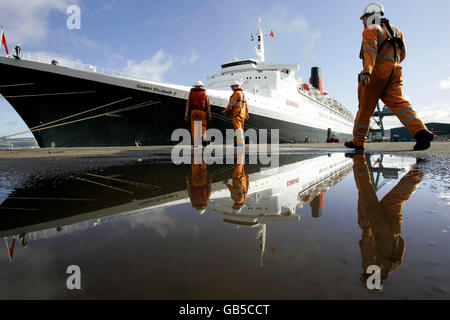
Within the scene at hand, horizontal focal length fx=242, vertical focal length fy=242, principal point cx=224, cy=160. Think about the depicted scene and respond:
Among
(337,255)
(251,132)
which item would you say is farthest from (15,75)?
(337,255)

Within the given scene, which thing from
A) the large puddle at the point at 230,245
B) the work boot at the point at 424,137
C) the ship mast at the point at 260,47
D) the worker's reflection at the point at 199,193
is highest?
the ship mast at the point at 260,47

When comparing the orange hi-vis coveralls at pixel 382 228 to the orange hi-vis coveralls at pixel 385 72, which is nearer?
Answer: the orange hi-vis coveralls at pixel 382 228

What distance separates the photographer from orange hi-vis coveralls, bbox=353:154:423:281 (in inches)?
24.6

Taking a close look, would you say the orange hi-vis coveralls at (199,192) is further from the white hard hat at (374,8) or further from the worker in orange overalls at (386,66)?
the white hard hat at (374,8)

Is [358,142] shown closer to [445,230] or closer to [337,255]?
[445,230]

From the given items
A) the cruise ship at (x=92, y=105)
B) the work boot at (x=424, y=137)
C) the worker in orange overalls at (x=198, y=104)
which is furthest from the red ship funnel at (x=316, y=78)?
the work boot at (x=424, y=137)

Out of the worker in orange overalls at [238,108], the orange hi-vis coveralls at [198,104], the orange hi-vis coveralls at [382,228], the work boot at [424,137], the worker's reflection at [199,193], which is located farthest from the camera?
the worker in orange overalls at [238,108]

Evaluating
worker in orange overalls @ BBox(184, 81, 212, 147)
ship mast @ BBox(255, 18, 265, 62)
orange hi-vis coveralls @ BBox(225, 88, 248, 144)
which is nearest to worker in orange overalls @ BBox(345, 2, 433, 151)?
orange hi-vis coveralls @ BBox(225, 88, 248, 144)

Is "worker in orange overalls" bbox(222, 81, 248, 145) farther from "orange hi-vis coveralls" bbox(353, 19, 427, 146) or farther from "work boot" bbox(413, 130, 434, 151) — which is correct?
"work boot" bbox(413, 130, 434, 151)

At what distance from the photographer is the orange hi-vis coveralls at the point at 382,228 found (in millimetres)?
626

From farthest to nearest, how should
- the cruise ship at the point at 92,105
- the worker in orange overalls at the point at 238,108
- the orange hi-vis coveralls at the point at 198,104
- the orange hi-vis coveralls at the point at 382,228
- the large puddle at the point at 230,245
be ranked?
the cruise ship at the point at 92,105 → the worker in orange overalls at the point at 238,108 → the orange hi-vis coveralls at the point at 198,104 → the orange hi-vis coveralls at the point at 382,228 → the large puddle at the point at 230,245

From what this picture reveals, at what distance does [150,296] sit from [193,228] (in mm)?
408

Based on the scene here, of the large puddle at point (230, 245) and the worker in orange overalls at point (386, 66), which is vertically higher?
the worker in orange overalls at point (386, 66)

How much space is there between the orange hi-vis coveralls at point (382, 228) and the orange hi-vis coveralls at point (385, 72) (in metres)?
2.55
